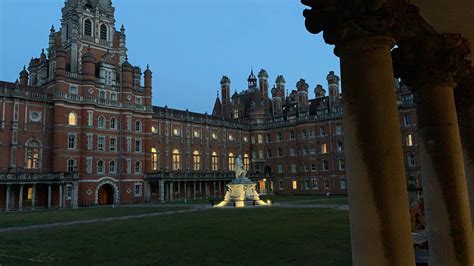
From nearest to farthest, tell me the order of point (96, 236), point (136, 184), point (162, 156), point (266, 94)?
point (96, 236), point (136, 184), point (162, 156), point (266, 94)

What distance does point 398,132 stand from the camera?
4035 millimetres

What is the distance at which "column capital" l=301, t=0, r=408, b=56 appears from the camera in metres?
4.12

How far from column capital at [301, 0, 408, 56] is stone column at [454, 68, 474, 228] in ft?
11.9

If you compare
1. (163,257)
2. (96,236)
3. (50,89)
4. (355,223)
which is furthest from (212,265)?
(50,89)

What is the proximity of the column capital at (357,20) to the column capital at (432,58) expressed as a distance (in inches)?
69.5

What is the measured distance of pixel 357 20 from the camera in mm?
4152

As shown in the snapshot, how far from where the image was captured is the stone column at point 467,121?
6.96m

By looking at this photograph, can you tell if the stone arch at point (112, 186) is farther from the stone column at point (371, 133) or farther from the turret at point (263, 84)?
the stone column at point (371, 133)

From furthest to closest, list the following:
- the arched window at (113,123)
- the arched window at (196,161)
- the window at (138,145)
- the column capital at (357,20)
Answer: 1. the arched window at (196,161)
2. the window at (138,145)
3. the arched window at (113,123)
4. the column capital at (357,20)

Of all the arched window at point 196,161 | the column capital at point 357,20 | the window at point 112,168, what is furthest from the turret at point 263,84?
the column capital at point 357,20

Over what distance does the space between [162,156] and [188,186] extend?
7051 millimetres

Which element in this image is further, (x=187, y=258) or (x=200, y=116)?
(x=200, y=116)

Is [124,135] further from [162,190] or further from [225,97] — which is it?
[225,97]

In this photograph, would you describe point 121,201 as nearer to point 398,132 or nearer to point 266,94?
point 266,94
